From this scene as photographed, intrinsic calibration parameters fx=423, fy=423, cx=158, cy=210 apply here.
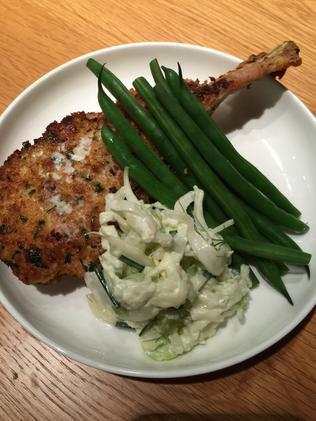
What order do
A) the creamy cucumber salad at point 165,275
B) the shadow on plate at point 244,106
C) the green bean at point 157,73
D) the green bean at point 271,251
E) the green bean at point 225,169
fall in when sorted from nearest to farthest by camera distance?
the creamy cucumber salad at point 165,275 → the green bean at point 271,251 → the green bean at point 225,169 → the green bean at point 157,73 → the shadow on plate at point 244,106

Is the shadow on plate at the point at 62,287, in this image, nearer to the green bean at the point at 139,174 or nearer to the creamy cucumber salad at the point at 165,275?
the creamy cucumber salad at the point at 165,275

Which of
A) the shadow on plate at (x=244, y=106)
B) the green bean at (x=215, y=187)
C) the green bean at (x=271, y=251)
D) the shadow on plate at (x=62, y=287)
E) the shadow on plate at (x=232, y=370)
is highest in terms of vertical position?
the shadow on plate at (x=244, y=106)

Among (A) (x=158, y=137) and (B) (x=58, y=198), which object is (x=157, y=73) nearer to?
(A) (x=158, y=137)

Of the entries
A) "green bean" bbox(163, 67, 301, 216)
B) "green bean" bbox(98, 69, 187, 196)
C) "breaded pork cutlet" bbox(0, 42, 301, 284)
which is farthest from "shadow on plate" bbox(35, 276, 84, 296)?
"green bean" bbox(163, 67, 301, 216)

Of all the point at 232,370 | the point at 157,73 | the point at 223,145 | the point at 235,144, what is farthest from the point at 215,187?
the point at 232,370

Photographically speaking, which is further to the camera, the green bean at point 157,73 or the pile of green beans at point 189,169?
the green bean at point 157,73

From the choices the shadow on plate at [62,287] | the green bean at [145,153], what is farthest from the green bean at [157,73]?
the shadow on plate at [62,287]

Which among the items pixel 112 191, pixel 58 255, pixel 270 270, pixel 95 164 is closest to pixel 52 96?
pixel 95 164

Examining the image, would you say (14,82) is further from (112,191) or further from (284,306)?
(284,306)
